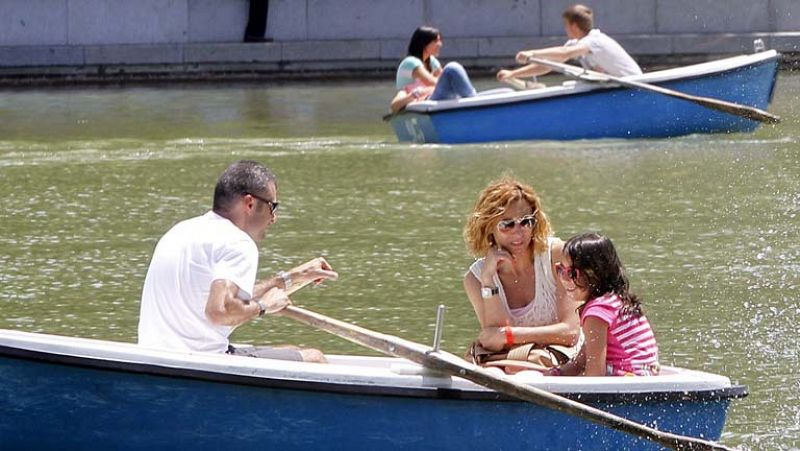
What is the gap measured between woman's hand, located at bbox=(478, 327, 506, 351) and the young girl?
446 mm

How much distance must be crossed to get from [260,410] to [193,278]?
531mm

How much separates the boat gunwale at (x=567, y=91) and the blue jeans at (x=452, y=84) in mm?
85

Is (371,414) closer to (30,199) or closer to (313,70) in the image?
(30,199)

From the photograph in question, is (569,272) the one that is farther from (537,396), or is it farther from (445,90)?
(445,90)

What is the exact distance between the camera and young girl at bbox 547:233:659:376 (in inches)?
243

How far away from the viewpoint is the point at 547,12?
2603 cm

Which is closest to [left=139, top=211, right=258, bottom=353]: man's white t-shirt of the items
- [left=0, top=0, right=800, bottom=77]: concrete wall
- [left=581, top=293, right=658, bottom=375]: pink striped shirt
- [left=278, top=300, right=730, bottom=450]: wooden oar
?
[left=278, top=300, right=730, bottom=450]: wooden oar

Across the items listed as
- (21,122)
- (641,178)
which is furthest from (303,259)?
(21,122)

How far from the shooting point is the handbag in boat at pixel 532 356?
21.5 ft

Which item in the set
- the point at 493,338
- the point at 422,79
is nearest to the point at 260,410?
the point at 493,338

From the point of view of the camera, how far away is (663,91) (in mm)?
16094

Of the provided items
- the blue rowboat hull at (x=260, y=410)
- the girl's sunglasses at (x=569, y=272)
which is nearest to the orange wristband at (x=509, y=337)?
the girl's sunglasses at (x=569, y=272)

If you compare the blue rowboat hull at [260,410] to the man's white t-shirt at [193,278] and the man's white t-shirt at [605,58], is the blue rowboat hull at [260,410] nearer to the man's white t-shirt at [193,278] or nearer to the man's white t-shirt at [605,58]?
the man's white t-shirt at [193,278]

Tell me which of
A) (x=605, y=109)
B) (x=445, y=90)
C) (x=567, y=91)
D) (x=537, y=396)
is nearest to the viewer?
(x=537, y=396)
